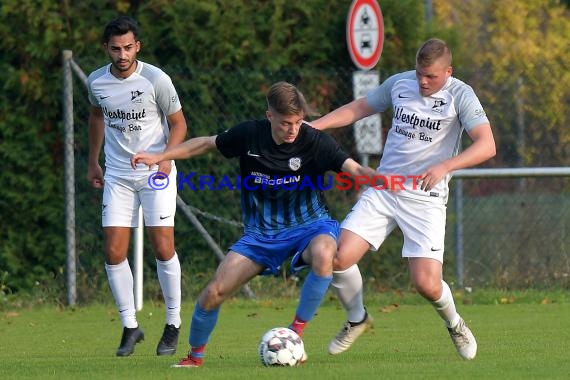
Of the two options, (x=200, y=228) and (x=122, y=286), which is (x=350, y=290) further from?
(x=200, y=228)

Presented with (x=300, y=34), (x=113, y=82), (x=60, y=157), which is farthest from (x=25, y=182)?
(x=113, y=82)

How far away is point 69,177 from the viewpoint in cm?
1302

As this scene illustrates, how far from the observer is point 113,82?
934cm

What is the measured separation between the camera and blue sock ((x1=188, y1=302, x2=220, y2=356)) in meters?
7.77

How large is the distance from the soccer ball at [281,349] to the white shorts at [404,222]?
108 centimetres

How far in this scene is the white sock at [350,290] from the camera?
836 centimetres

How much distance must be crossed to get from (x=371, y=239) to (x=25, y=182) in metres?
5.84

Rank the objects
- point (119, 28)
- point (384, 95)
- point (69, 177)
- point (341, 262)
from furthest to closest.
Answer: point (69, 177)
point (119, 28)
point (384, 95)
point (341, 262)

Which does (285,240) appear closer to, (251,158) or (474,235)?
(251,158)

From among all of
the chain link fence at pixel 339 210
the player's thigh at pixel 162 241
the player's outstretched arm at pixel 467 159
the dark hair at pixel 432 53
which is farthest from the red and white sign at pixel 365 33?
the player's outstretched arm at pixel 467 159

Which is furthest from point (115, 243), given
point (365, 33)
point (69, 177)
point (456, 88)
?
point (365, 33)

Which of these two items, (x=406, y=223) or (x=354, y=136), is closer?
(x=406, y=223)

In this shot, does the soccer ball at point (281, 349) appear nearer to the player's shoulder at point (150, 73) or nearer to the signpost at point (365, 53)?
the player's shoulder at point (150, 73)

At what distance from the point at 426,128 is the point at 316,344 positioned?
1.98m
